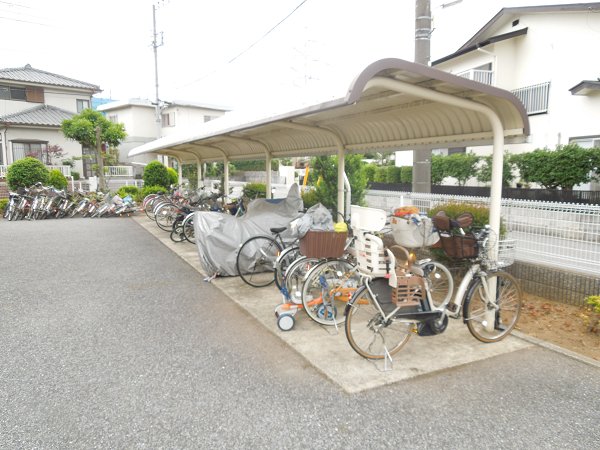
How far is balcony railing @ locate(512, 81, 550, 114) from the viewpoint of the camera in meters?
14.2

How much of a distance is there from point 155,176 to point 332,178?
1057cm

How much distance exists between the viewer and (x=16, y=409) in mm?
2777

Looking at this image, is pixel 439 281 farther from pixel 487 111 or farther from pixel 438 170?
pixel 438 170

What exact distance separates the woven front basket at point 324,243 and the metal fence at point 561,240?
2.37 metres

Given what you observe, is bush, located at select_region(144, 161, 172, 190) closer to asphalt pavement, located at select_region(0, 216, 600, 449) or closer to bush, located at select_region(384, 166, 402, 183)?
bush, located at select_region(384, 166, 402, 183)

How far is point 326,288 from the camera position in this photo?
4223 mm

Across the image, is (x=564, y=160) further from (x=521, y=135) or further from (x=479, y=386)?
(x=479, y=386)

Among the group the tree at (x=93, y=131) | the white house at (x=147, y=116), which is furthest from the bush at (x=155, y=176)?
the white house at (x=147, y=116)

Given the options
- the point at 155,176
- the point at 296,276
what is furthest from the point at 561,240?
the point at 155,176

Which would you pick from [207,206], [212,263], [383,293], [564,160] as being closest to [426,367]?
[383,293]

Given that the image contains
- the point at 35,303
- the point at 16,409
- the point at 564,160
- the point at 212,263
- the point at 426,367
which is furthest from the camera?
the point at 564,160

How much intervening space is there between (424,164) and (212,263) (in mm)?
3749

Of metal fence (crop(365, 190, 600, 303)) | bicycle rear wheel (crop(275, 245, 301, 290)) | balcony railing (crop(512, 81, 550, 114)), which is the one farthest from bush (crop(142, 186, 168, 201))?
metal fence (crop(365, 190, 600, 303))

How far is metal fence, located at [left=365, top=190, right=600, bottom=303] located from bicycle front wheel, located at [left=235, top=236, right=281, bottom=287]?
3058mm
